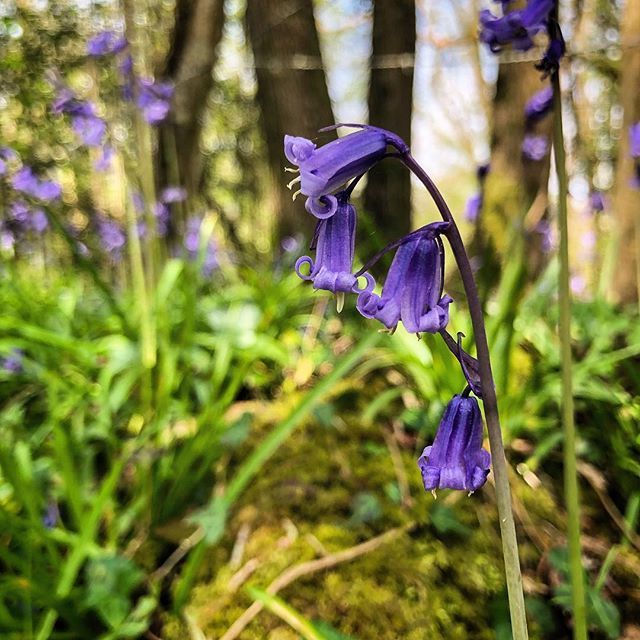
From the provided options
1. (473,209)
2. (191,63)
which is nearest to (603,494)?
(473,209)

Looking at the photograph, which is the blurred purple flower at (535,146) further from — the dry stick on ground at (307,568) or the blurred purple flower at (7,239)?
the blurred purple flower at (7,239)

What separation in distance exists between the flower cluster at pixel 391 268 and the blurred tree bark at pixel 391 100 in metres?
4.38

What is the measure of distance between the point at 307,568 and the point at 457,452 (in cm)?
112

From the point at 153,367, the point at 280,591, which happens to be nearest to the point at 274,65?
the point at 153,367

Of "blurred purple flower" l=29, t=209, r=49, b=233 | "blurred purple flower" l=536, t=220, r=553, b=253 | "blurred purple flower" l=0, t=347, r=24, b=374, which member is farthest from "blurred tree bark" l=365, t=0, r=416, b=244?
"blurred purple flower" l=0, t=347, r=24, b=374

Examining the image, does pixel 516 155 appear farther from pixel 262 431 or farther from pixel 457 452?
pixel 457 452

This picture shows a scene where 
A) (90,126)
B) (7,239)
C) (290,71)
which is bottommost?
(7,239)

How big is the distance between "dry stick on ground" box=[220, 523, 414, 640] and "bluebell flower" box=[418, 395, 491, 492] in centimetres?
100

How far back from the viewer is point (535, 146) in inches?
176

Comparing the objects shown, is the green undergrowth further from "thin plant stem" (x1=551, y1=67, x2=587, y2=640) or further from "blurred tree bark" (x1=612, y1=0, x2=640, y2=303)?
"blurred tree bark" (x1=612, y1=0, x2=640, y2=303)

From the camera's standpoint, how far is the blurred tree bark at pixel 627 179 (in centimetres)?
418

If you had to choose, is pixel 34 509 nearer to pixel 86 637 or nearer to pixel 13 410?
pixel 86 637

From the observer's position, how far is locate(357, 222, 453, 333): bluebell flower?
95 cm

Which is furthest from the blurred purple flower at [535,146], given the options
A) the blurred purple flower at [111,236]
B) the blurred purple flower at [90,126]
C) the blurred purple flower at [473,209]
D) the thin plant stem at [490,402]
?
the thin plant stem at [490,402]
